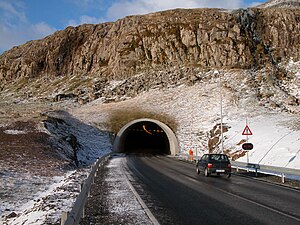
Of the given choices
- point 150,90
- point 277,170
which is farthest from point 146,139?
point 277,170

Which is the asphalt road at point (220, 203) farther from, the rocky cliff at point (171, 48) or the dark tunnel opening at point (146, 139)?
the dark tunnel opening at point (146, 139)

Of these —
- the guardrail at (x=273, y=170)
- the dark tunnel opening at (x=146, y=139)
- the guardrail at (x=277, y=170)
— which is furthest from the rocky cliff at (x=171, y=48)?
the guardrail at (x=277, y=170)

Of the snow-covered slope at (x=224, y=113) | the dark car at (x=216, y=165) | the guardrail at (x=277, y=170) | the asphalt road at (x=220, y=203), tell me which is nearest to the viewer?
the asphalt road at (x=220, y=203)

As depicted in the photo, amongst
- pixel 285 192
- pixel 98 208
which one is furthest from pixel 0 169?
pixel 285 192

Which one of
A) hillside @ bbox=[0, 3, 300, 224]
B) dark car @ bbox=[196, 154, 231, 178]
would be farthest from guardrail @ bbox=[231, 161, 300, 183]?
hillside @ bbox=[0, 3, 300, 224]

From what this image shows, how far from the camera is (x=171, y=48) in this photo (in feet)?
231

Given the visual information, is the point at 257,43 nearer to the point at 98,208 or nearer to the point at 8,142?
the point at 8,142

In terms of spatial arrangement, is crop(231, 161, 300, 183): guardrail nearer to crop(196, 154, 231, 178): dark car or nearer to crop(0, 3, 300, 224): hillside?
crop(196, 154, 231, 178): dark car

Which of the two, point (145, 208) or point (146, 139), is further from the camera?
point (146, 139)

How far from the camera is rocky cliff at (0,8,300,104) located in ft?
216

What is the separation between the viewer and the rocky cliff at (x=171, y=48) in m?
65.7

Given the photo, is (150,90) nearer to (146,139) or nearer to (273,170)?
(146,139)

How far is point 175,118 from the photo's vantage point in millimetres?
50594

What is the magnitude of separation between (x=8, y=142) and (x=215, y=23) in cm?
5475
